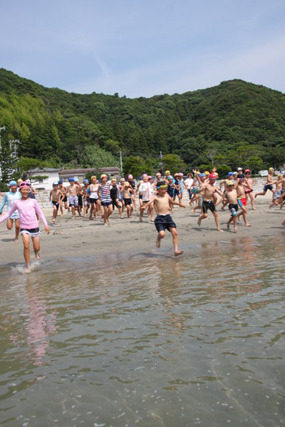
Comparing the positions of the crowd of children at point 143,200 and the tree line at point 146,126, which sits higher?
the tree line at point 146,126

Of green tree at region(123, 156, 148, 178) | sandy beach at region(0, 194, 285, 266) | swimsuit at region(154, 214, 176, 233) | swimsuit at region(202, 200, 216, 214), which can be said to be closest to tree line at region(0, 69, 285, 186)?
green tree at region(123, 156, 148, 178)

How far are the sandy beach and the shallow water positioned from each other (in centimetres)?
319

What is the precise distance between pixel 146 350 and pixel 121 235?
857cm

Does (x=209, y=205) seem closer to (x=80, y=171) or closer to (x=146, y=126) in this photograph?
(x=80, y=171)

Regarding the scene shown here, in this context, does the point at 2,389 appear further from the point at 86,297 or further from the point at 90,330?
the point at 86,297

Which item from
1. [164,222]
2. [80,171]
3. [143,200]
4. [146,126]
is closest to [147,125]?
[146,126]

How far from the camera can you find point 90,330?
433cm

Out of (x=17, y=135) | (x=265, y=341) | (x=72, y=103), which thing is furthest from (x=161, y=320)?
(x=72, y=103)

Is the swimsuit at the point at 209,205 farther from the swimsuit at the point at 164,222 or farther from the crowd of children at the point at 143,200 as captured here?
the swimsuit at the point at 164,222

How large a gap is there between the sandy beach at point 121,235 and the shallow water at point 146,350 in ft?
10.5

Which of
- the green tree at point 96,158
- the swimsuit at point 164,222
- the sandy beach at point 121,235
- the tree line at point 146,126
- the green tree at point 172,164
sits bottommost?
the sandy beach at point 121,235

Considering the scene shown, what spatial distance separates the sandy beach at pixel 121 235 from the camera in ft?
32.9

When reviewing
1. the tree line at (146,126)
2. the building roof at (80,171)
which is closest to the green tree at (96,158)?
the tree line at (146,126)

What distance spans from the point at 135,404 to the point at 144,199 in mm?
12245
